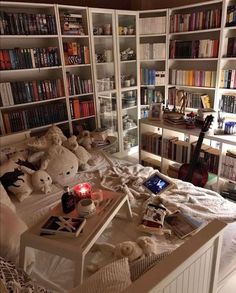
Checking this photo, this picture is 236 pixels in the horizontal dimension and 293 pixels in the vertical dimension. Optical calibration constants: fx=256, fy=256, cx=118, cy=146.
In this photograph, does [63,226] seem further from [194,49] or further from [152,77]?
[152,77]

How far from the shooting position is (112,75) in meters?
3.34

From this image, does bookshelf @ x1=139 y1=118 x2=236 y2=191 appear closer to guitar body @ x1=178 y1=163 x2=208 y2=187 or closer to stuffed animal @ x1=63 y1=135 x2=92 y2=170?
guitar body @ x1=178 y1=163 x2=208 y2=187

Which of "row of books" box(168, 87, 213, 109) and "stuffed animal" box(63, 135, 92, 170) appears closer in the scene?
"stuffed animal" box(63, 135, 92, 170)

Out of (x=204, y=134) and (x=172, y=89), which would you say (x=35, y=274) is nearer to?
(x=204, y=134)

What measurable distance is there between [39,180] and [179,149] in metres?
1.58

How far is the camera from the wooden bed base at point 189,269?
777 millimetres

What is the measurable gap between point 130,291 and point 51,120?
7.67 feet

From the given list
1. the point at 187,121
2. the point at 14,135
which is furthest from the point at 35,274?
the point at 187,121

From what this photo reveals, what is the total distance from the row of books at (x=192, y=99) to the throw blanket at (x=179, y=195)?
1387 mm

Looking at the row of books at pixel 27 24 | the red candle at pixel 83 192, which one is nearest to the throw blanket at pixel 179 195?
the red candle at pixel 83 192

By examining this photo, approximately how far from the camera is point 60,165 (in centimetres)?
214

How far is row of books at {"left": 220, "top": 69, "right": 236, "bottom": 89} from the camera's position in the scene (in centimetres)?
275

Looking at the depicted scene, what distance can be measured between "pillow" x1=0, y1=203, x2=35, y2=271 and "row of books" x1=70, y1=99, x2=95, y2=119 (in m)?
1.73

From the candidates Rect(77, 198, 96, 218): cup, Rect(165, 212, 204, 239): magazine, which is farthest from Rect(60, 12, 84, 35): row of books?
Rect(165, 212, 204, 239): magazine
